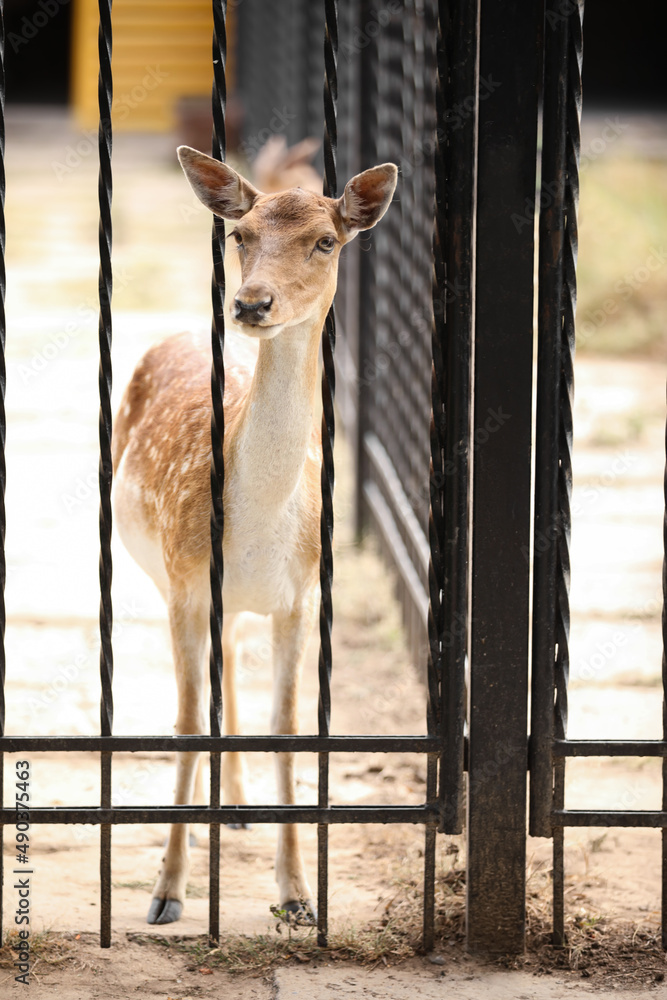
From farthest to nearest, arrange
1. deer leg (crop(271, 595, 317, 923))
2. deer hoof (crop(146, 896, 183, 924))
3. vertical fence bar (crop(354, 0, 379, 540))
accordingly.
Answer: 1. vertical fence bar (crop(354, 0, 379, 540))
2. deer leg (crop(271, 595, 317, 923))
3. deer hoof (crop(146, 896, 183, 924))

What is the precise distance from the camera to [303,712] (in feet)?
15.8

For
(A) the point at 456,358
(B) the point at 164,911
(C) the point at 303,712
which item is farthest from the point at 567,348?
(C) the point at 303,712

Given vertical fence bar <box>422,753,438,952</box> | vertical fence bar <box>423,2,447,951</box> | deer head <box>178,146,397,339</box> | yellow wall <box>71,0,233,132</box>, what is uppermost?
yellow wall <box>71,0,233,132</box>

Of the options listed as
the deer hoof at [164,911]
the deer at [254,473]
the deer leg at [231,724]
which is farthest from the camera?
the deer leg at [231,724]

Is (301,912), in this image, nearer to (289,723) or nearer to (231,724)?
(289,723)

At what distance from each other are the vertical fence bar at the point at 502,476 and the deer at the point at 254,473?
0.91 ft

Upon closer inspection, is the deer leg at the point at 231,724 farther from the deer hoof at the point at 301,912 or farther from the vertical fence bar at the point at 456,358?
the vertical fence bar at the point at 456,358

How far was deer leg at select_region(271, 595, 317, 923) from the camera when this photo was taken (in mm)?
3172

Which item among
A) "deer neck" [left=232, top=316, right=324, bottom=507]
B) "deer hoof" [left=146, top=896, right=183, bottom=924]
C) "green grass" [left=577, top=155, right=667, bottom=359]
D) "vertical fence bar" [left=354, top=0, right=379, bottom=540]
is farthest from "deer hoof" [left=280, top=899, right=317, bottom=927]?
"green grass" [left=577, top=155, right=667, bottom=359]

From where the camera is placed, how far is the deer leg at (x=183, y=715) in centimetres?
308

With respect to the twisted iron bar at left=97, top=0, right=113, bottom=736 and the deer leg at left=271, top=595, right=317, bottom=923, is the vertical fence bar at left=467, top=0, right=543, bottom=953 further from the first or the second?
the twisted iron bar at left=97, top=0, right=113, bottom=736

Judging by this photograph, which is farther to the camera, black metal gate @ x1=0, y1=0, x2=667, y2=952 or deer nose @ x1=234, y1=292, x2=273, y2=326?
black metal gate @ x1=0, y1=0, x2=667, y2=952

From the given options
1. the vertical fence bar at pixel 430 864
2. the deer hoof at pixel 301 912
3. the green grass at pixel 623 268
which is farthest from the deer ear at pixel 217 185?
the green grass at pixel 623 268

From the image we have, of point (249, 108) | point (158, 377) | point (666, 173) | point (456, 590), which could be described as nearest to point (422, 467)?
point (158, 377)
